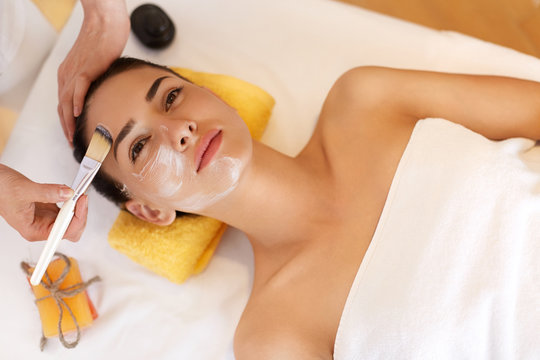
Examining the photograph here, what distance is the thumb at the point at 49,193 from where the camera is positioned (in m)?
0.93

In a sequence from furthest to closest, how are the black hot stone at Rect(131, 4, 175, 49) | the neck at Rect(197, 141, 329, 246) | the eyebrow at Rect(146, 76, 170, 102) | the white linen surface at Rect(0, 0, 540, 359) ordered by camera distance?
the black hot stone at Rect(131, 4, 175, 49) → the white linen surface at Rect(0, 0, 540, 359) → the neck at Rect(197, 141, 329, 246) → the eyebrow at Rect(146, 76, 170, 102)

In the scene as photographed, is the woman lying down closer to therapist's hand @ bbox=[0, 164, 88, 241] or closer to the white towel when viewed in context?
the white towel

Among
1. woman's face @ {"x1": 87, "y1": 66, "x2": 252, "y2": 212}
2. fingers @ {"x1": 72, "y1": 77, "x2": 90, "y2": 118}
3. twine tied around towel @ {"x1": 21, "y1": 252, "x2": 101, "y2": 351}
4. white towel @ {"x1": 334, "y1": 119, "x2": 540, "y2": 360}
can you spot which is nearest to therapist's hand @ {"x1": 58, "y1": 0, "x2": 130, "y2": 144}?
fingers @ {"x1": 72, "y1": 77, "x2": 90, "y2": 118}

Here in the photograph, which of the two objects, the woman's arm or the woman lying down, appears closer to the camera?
the woman lying down

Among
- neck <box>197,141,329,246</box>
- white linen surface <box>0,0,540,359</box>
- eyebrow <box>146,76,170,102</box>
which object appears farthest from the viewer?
white linen surface <box>0,0,540,359</box>

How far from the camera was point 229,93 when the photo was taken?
141 cm

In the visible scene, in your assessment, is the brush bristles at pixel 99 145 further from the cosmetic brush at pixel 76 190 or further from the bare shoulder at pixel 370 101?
the bare shoulder at pixel 370 101

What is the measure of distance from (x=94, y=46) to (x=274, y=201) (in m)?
0.59

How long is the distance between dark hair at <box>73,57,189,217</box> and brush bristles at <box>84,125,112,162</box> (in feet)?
0.48

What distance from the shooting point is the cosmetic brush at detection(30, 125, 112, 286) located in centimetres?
90

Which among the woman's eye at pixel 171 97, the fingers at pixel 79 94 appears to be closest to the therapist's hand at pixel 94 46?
the fingers at pixel 79 94

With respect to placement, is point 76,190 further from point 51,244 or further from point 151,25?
point 151,25

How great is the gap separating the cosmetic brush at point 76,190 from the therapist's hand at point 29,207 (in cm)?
4

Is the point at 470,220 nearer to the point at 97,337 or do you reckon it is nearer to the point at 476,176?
the point at 476,176
